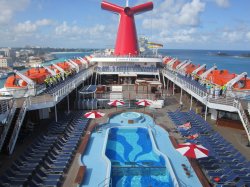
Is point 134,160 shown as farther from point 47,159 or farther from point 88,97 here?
point 88,97

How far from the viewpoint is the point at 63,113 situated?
53.8 ft

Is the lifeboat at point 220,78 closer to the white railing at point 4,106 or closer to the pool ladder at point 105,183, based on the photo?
the pool ladder at point 105,183

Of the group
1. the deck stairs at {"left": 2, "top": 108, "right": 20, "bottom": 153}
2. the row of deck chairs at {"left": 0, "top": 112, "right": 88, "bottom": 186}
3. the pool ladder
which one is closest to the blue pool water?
the pool ladder

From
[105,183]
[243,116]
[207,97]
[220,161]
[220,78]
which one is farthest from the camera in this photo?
[220,78]

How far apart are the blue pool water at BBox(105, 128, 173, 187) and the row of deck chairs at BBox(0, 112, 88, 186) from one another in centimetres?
181

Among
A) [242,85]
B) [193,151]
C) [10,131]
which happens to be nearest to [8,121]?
[10,131]

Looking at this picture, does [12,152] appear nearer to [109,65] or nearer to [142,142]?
[142,142]

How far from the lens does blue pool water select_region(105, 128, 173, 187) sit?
8695mm

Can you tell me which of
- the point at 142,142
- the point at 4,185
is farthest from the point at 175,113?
the point at 4,185

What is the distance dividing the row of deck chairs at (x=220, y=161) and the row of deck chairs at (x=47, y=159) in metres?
5.32

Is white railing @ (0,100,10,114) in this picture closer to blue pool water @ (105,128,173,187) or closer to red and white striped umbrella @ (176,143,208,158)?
blue pool water @ (105,128,173,187)

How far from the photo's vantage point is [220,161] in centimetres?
935

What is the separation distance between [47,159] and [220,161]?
270 inches

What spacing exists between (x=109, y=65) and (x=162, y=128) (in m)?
14.8
